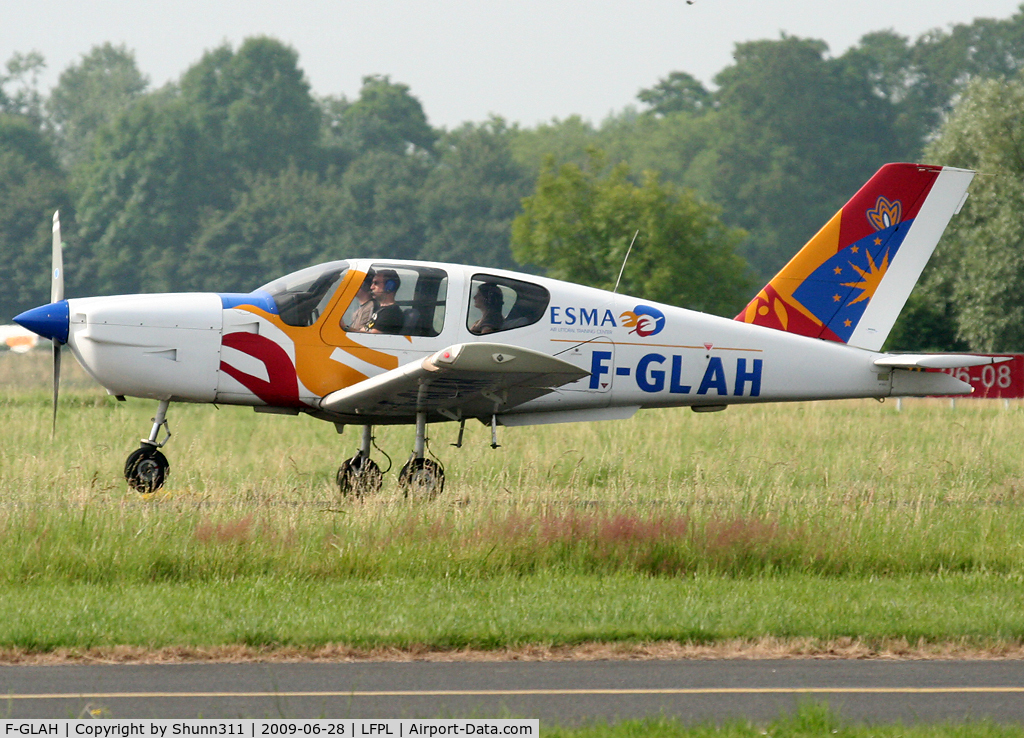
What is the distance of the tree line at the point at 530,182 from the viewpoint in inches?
1624

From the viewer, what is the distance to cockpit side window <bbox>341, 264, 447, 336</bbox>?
11.1m

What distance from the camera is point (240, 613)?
6.93 m

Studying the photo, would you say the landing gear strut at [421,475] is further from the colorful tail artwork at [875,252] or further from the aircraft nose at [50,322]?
the colorful tail artwork at [875,252]

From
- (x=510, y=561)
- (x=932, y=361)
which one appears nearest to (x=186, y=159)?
(x=932, y=361)

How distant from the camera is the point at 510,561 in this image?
834 centimetres

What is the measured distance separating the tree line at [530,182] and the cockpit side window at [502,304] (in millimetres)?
28318

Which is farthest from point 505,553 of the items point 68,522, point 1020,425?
point 1020,425

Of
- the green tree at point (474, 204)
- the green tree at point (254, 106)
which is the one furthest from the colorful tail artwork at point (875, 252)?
the green tree at point (254, 106)

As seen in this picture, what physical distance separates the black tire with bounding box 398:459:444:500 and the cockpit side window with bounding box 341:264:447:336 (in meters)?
1.32

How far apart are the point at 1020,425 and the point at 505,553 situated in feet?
42.7

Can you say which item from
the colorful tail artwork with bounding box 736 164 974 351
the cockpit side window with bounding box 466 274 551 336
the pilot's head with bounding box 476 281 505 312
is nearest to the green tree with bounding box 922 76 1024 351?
the colorful tail artwork with bounding box 736 164 974 351

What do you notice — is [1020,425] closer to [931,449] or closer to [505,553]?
[931,449]

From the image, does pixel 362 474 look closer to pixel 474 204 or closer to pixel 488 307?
pixel 488 307

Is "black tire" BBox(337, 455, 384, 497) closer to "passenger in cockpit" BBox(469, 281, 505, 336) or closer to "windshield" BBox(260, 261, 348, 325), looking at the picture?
"windshield" BBox(260, 261, 348, 325)
